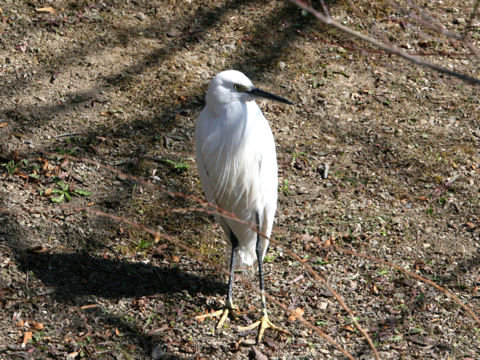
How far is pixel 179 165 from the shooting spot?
3770mm

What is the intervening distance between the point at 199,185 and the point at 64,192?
830 millimetres

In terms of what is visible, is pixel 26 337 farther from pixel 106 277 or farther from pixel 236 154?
pixel 236 154

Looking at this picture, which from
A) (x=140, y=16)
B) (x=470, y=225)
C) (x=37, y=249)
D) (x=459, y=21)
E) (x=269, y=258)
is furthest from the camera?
(x=459, y=21)

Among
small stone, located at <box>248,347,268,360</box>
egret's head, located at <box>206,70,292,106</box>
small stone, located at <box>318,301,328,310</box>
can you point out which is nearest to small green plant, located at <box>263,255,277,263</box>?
small stone, located at <box>318,301,328,310</box>

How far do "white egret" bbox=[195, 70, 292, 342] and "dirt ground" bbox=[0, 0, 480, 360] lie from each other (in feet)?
0.96

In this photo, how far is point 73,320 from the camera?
2.80m

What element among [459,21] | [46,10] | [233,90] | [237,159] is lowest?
[46,10]

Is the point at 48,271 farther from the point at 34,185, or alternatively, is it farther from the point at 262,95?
the point at 262,95

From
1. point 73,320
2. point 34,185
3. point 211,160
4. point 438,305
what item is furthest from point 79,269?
point 438,305

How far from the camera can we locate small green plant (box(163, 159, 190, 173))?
377 cm

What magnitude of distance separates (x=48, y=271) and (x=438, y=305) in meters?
2.11

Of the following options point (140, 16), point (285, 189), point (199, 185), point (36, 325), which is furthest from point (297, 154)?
point (36, 325)

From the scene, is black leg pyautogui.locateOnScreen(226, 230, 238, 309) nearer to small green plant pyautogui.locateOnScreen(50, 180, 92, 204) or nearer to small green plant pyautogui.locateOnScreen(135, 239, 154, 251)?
small green plant pyautogui.locateOnScreen(135, 239, 154, 251)

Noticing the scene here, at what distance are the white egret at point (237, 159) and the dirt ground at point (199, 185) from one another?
291 mm
